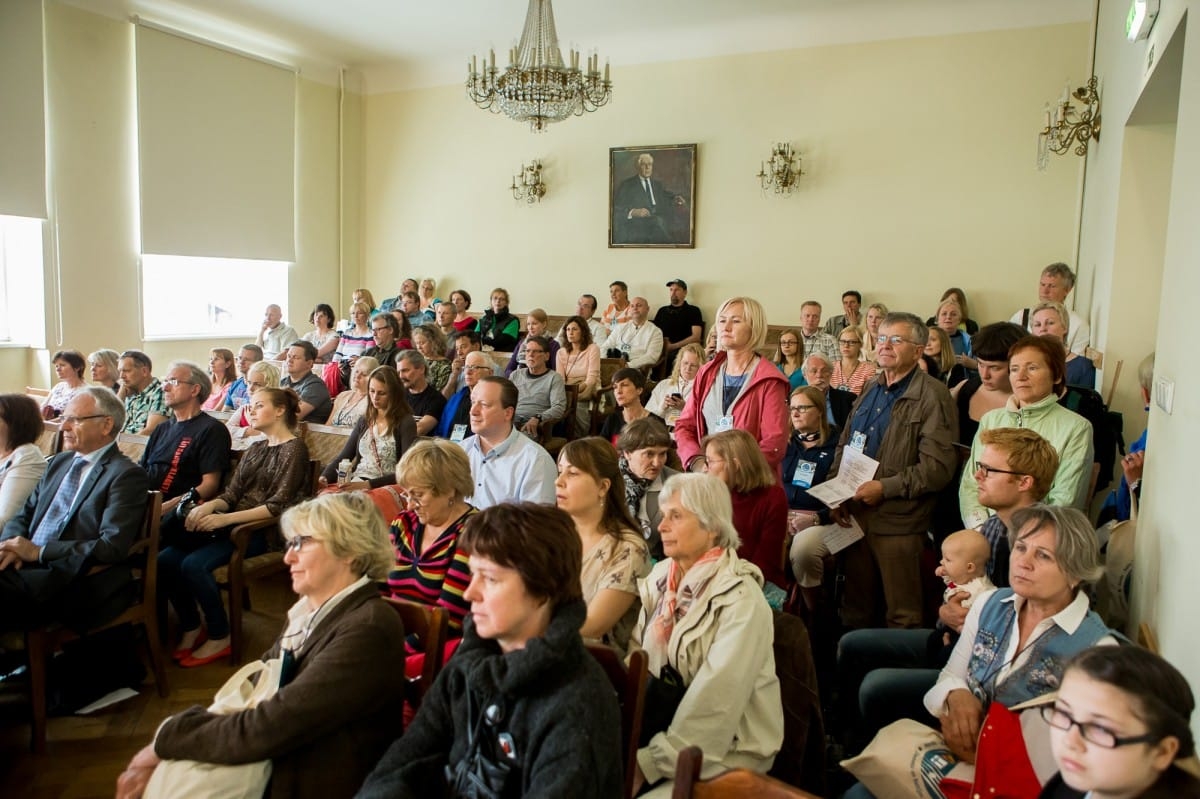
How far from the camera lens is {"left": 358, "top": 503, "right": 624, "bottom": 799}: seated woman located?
4.33 ft

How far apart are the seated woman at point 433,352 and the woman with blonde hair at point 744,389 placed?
11.1ft

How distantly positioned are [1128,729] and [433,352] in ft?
18.5

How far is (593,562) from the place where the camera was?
2229 millimetres

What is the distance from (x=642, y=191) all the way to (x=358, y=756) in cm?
809

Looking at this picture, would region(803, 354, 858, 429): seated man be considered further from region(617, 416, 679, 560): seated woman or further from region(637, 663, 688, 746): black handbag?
region(637, 663, 688, 746): black handbag

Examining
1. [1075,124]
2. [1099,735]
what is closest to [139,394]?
[1099,735]

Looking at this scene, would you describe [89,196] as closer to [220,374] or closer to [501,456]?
[220,374]

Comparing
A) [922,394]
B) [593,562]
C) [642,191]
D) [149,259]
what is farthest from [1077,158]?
[149,259]

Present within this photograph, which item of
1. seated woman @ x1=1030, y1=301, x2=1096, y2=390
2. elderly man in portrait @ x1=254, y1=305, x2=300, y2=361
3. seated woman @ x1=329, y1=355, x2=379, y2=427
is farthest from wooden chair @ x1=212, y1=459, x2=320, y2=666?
elderly man in portrait @ x1=254, y1=305, x2=300, y2=361

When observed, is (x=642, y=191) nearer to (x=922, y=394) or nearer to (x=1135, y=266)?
(x=1135, y=266)

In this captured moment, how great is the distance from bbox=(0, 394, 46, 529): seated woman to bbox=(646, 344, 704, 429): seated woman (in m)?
3.49

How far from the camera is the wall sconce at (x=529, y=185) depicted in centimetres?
964

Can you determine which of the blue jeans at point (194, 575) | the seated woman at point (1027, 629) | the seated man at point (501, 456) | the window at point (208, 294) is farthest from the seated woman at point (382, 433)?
the window at point (208, 294)

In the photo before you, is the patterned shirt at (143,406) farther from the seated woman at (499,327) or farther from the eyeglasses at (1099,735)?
the eyeglasses at (1099,735)
